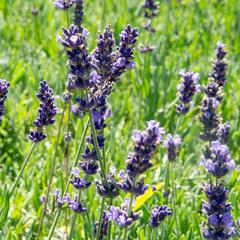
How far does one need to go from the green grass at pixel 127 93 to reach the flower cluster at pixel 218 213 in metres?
0.64

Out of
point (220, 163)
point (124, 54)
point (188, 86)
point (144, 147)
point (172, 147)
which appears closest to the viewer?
point (144, 147)

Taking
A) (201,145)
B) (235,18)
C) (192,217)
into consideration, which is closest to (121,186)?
(192,217)

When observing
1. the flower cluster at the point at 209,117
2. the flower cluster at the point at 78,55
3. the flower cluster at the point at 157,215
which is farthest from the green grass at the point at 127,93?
the flower cluster at the point at 78,55

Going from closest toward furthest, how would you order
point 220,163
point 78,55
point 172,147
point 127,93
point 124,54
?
point 78,55, point 220,163, point 124,54, point 172,147, point 127,93

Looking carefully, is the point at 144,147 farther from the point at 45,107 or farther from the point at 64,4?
the point at 64,4

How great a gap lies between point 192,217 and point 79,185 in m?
0.98

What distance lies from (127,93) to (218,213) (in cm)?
274

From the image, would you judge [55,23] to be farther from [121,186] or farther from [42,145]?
[121,186]

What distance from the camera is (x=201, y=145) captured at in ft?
15.7

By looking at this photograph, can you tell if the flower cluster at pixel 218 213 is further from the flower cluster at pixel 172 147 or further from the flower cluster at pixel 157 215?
the flower cluster at pixel 172 147

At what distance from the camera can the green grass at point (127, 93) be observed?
3.90 metres

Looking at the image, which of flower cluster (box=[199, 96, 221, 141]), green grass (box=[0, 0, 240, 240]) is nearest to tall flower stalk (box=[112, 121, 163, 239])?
green grass (box=[0, 0, 240, 240])

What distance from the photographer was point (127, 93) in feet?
17.2

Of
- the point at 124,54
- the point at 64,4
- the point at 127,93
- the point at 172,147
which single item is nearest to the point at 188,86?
the point at 172,147
